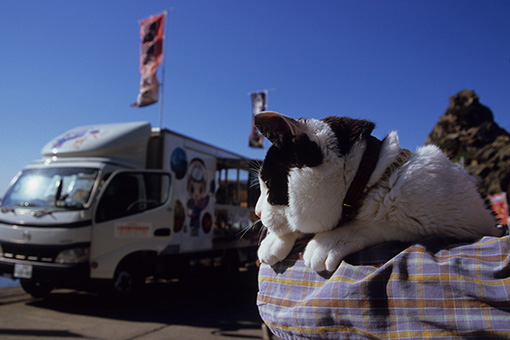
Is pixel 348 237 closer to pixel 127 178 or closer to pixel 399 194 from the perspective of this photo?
pixel 399 194

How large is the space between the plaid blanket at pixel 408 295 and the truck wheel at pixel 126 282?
5.63m

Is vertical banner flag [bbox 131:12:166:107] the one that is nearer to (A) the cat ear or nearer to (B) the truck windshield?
(B) the truck windshield

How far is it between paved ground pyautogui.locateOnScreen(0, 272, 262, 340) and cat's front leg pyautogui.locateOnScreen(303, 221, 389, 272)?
169 inches

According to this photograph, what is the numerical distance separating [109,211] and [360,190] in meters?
5.59

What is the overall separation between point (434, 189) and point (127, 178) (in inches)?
228

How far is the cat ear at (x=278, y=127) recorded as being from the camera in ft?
3.31

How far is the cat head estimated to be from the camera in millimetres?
1037

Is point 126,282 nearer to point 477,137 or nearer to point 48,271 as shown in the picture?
point 48,271

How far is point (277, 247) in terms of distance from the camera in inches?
46.0

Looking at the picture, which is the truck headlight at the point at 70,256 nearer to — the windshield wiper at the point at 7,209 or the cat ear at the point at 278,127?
the windshield wiper at the point at 7,209

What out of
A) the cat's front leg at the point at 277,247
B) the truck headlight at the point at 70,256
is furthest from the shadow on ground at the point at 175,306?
the cat's front leg at the point at 277,247

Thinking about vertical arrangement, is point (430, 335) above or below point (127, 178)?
below

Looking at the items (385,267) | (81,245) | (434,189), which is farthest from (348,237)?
(81,245)

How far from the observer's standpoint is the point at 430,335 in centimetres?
83
